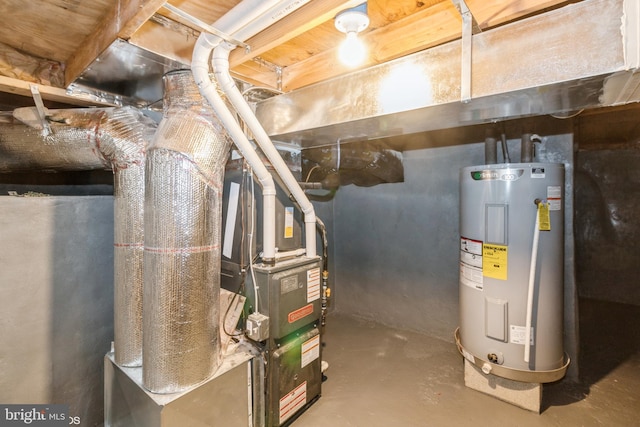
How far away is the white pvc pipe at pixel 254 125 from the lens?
1.24 meters

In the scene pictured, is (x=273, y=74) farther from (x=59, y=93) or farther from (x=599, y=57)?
(x=599, y=57)

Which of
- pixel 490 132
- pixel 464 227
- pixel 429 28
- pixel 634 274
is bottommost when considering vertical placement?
pixel 634 274

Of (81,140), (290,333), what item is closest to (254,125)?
(81,140)

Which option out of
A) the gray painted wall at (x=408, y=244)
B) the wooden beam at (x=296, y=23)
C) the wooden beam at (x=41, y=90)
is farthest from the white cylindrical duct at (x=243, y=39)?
the gray painted wall at (x=408, y=244)

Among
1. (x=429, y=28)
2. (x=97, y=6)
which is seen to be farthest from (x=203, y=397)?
(x=429, y=28)

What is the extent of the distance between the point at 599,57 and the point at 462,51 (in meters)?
0.43

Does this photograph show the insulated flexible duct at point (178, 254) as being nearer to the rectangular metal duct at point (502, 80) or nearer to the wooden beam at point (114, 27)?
the wooden beam at point (114, 27)

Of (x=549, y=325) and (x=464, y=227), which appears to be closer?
(x=549, y=325)

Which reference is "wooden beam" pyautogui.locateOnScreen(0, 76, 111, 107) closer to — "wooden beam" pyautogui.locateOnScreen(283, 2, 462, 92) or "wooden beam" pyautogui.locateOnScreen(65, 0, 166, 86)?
"wooden beam" pyautogui.locateOnScreen(65, 0, 166, 86)

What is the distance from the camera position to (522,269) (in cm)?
180

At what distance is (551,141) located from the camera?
2264mm

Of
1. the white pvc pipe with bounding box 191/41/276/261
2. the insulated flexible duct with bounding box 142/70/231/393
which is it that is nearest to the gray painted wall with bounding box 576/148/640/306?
the white pvc pipe with bounding box 191/41/276/261

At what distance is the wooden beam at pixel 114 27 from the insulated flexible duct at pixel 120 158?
27 cm

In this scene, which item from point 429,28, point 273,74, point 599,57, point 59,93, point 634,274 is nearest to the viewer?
point 599,57
